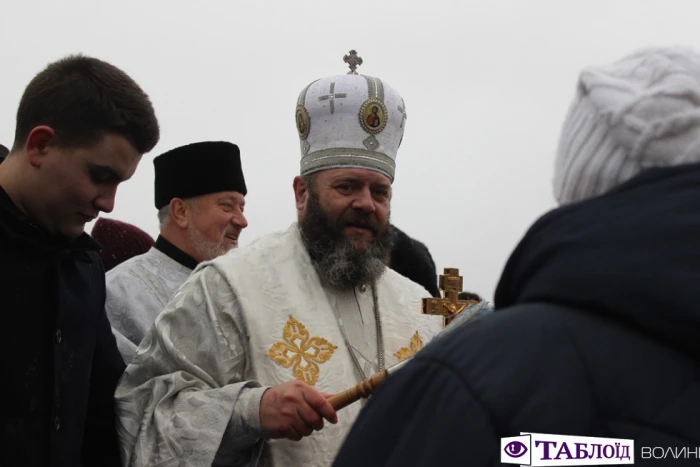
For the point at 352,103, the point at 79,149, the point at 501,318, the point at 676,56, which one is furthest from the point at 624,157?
the point at 352,103

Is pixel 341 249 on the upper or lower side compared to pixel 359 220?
lower

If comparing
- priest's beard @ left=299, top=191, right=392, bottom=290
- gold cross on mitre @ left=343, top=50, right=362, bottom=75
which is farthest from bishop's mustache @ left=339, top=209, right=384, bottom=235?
gold cross on mitre @ left=343, top=50, right=362, bottom=75

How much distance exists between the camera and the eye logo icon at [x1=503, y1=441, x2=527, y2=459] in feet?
4.15

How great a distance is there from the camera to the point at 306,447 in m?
3.47

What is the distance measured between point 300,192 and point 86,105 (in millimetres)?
1412

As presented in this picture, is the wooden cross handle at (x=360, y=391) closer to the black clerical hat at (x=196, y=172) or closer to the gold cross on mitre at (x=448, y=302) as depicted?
the gold cross on mitre at (x=448, y=302)

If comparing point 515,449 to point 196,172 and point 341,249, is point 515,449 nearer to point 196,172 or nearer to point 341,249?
point 341,249

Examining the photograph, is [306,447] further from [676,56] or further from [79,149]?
[676,56]

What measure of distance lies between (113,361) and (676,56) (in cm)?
259

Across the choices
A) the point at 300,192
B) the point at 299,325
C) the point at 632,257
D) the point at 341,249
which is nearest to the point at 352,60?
the point at 300,192

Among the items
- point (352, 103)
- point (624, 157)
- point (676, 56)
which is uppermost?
point (352, 103)

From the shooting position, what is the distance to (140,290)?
5.07m

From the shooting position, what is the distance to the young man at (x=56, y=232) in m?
2.96

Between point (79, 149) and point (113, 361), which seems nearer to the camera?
point (79, 149)
